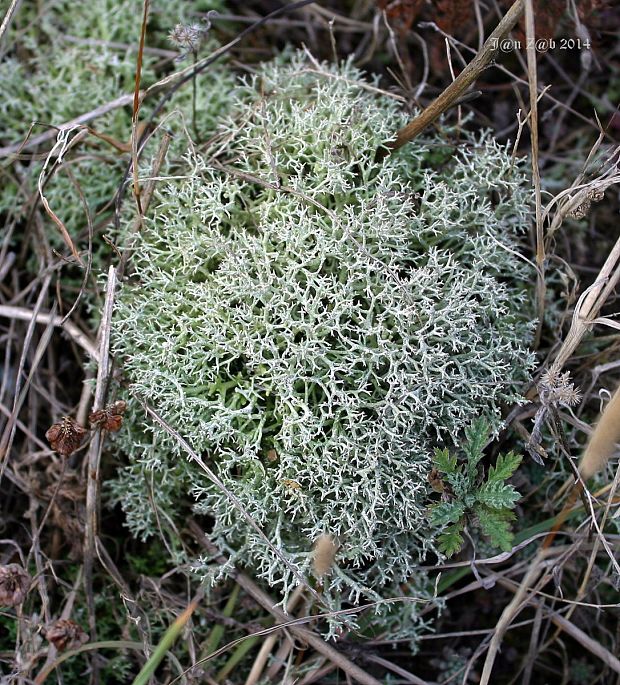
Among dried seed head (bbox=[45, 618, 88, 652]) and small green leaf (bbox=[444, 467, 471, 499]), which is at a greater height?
small green leaf (bbox=[444, 467, 471, 499])

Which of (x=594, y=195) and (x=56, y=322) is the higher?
(x=594, y=195)

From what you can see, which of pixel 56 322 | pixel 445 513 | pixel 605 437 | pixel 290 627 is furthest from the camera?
pixel 56 322

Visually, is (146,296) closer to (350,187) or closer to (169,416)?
(169,416)

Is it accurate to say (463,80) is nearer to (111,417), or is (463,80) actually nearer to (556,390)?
(556,390)

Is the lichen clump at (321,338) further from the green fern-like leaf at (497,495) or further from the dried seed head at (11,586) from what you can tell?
the dried seed head at (11,586)

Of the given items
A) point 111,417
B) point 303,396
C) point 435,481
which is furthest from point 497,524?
point 111,417

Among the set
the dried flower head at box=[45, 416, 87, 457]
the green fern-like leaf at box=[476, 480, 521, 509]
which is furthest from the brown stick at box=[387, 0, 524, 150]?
the dried flower head at box=[45, 416, 87, 457]

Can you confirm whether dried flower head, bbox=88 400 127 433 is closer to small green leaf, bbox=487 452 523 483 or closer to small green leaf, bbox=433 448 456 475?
small green leaf, bbox=433 448 456 475
